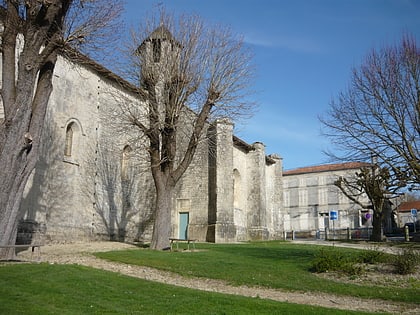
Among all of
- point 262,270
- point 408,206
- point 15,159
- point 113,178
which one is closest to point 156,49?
point 113,178

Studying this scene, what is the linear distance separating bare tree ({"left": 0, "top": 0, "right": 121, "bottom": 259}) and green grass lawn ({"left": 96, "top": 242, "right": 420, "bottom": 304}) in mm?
3417

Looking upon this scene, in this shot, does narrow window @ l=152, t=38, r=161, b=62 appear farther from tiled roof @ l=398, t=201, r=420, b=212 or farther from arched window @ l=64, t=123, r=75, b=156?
tiled roof @ l=398, t=201, r=420, b=212

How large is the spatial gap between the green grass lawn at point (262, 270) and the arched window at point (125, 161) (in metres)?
8.32

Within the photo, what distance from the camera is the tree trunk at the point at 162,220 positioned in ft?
48.4

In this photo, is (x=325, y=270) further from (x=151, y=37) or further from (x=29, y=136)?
(x=151, y=37)

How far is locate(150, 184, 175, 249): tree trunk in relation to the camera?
14742 millimetres

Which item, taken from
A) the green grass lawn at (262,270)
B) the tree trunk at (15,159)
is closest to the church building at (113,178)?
the tree trunk at (15,159)

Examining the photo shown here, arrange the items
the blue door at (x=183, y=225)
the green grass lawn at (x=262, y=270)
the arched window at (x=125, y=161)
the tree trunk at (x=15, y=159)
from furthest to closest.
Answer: the blue door at (x=183, y=225) < the arched window at (x=125, y=161) < the tree trunk at (x=15, y=159) < the green grass lawn at (x=262, y=270)

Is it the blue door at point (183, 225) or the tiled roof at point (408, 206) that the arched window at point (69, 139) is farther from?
the tiled roof at point (408, 206)

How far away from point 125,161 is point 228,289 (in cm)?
1326

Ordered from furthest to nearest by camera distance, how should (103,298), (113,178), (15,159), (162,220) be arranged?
(113,178) < (162,220) < (15,159) < (103,298)

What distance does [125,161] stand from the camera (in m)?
21.2

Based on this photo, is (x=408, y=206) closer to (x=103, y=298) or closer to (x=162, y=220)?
(x=162, y=220)

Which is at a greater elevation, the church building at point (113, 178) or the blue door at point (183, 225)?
the church building at point (113, 178)
